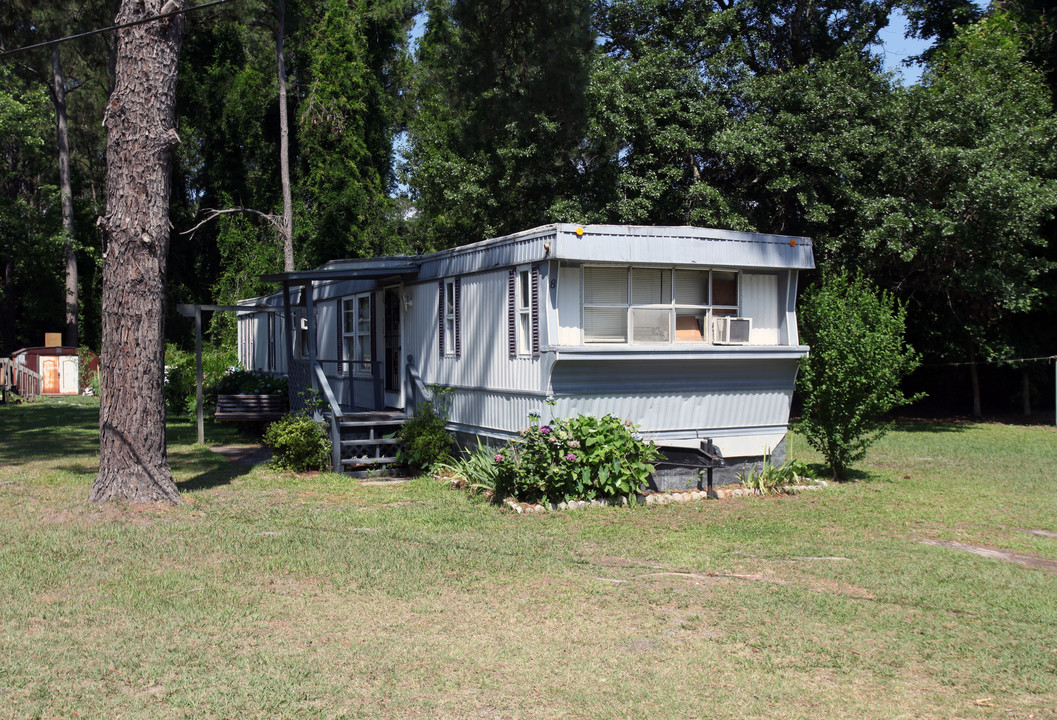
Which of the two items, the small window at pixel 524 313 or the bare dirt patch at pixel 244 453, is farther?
the bare dirt patch at pixel 244 453

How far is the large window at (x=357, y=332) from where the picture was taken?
620 inches

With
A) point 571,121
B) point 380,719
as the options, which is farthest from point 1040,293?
point 380,719

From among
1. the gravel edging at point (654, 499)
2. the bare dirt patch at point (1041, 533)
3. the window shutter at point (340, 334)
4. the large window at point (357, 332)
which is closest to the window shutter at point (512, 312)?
the gravel edging at point (654, 499)

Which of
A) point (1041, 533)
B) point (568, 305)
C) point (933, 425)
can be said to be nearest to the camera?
point (1041, 533)

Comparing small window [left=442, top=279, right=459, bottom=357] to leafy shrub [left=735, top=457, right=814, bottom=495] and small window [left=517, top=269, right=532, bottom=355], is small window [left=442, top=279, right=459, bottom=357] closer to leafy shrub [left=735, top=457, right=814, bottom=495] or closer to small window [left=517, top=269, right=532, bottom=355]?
small window [left=517, top=269, right=532, bottom=355]

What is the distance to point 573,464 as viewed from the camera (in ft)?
32.2

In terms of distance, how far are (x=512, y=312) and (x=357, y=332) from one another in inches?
218

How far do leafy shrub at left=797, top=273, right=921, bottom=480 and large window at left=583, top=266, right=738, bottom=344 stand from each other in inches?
46.9

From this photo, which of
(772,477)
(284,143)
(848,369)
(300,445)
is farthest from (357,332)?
(284,143)

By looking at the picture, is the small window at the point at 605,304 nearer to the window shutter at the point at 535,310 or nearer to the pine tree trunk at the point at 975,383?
the window shutter at the point at 535,310

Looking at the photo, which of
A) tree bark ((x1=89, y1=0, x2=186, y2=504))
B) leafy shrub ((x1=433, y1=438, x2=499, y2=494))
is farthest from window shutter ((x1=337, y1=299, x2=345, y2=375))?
tree bark ((x1=89, y1=0, x2=186, y2=504))

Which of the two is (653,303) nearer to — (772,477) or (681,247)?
(681,247)

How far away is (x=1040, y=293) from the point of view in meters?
20.3

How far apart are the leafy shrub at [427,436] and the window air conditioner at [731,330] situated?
3786 millimetres
